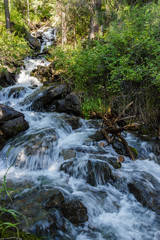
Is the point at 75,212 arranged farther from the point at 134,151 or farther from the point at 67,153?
the point at 134,151

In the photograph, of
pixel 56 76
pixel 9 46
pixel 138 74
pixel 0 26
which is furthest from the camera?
pixel 0 26

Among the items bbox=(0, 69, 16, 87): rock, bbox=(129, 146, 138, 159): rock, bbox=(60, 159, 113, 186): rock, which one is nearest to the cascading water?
bbox=(60, 159, 113, 186): rock

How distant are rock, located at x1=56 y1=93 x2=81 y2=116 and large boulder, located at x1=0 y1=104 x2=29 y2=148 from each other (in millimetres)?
2260

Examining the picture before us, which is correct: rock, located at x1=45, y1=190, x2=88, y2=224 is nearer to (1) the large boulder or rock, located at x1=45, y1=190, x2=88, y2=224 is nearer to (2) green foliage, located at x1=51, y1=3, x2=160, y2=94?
(1) the large boulder

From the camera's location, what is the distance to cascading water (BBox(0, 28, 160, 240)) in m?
3.19

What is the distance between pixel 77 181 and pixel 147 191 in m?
1.78

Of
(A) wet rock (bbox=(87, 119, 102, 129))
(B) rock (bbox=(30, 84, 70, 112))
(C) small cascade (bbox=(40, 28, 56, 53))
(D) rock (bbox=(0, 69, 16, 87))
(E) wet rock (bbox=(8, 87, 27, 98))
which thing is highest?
(C) small cascade (bbox=(40, 28, 56, 53))

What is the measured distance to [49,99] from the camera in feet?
28.7

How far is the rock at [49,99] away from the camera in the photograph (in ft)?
28.6

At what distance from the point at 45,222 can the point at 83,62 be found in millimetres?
6774

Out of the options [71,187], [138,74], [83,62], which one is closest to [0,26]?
[83,62]

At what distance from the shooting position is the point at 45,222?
3049 mm

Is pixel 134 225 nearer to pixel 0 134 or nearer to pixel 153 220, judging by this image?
pixel 153 220

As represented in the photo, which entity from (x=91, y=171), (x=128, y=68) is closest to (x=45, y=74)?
(x=128, y=68)
